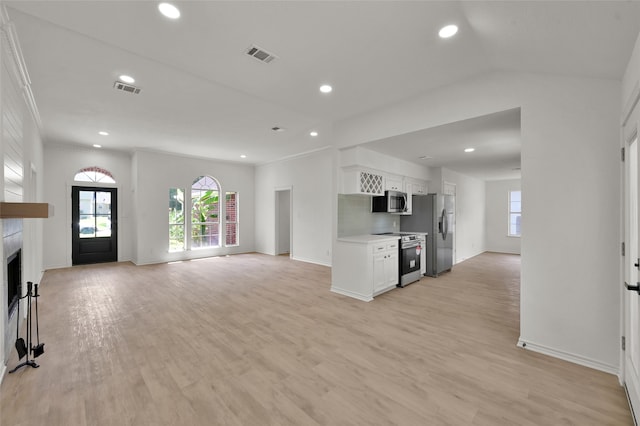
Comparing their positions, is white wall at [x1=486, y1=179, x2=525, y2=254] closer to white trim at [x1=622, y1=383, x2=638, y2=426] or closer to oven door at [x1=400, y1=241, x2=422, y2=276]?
oven door at [x1=400, y1=241, x2=422, y2=276]

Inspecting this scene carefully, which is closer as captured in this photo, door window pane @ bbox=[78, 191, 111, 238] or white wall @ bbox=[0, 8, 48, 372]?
white wall @ bbox=[0, 8, 48, 372]

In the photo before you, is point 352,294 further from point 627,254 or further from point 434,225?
point 627,254

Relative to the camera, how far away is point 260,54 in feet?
8.91

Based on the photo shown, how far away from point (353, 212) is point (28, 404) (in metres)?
4.26

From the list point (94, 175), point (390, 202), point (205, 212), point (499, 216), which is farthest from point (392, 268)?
point (94, 175)

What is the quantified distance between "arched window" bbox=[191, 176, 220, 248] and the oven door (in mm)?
5882

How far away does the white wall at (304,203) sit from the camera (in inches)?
274

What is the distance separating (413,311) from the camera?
371 cm

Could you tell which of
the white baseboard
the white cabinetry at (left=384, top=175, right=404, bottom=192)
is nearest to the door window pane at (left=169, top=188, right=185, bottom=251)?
the white cabinetry at (left=384, top=175, right=404, bottom=192)

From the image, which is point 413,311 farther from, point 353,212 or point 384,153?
point 384,153

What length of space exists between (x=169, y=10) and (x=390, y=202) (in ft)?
13.9

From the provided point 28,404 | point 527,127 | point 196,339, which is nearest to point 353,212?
point 527,127

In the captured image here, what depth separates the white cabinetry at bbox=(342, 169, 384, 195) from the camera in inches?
176

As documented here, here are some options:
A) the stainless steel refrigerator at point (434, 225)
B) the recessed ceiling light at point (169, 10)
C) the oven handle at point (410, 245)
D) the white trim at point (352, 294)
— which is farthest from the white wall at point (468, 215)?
the recessed ceiling light at point (169, 10)
